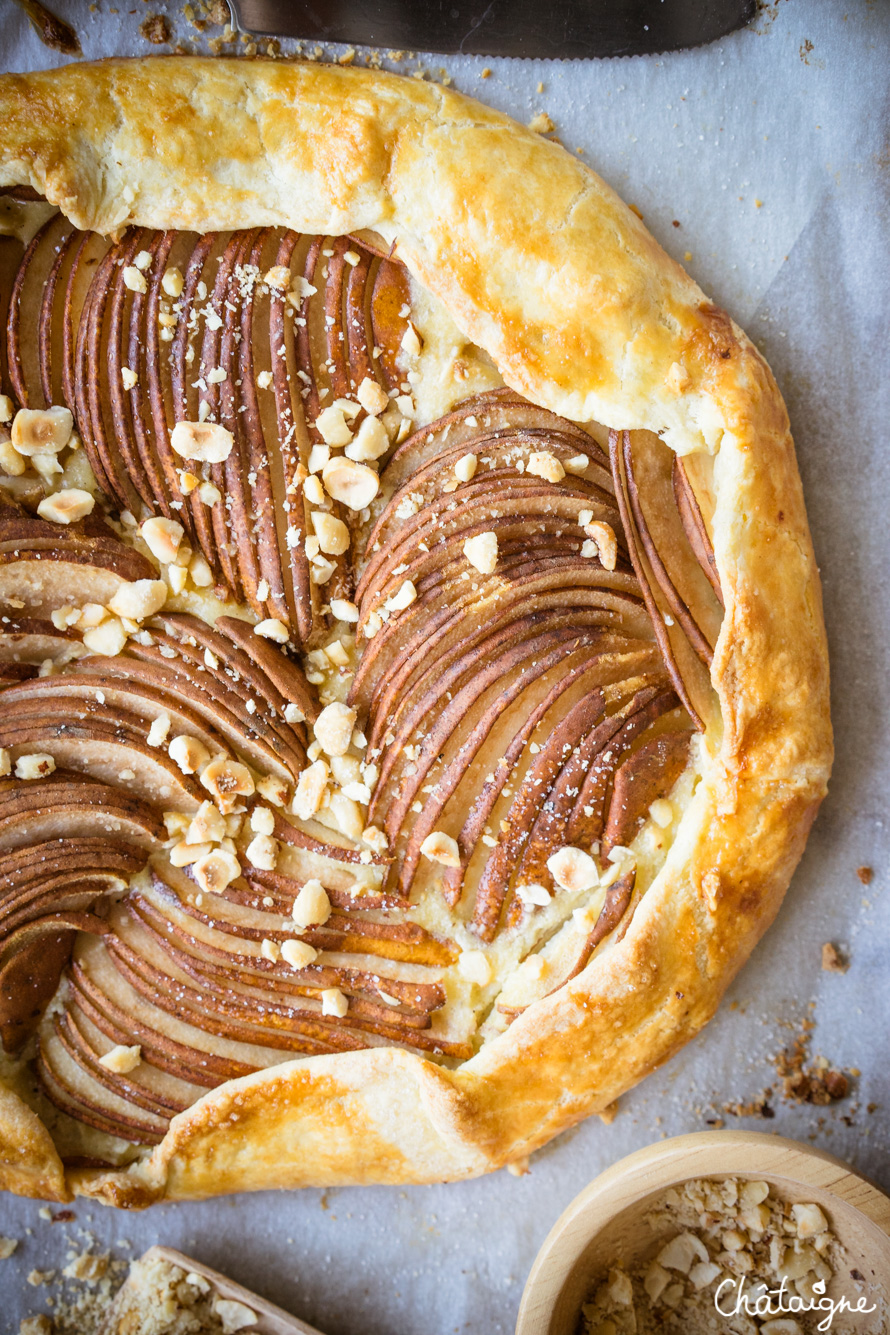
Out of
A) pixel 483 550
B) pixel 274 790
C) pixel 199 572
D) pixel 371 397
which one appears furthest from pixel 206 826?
pixel 371 397

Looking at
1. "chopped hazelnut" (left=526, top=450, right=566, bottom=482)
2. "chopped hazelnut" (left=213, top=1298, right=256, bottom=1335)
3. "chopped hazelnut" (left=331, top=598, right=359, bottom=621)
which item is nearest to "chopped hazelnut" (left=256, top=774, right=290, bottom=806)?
"chopped hazelnut" (left=331, top=598, right=359, bottom=621)

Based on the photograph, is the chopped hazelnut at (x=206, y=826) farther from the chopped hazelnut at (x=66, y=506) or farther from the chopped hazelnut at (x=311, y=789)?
the chopped hazelnut at (x=66, y=506)

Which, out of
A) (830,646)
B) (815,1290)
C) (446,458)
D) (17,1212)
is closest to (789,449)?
(830,646)

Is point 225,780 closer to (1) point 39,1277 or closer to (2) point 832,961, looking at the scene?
(1) point 39,1277

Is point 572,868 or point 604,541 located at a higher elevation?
point 604,541

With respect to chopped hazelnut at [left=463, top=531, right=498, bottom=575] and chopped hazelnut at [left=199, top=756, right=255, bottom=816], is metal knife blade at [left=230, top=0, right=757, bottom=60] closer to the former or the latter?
chopped hazelnut at [left=463, top=531, right=498, bottom=575]

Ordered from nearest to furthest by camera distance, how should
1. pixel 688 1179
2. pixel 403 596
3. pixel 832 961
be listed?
1. pixel 688 1179
2. pixel 403 596
3. pixel 832 961

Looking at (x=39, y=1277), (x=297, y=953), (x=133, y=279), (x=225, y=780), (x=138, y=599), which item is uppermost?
(x=133, y=279)

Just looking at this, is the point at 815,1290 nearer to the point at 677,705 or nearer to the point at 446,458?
the point at 677,705
